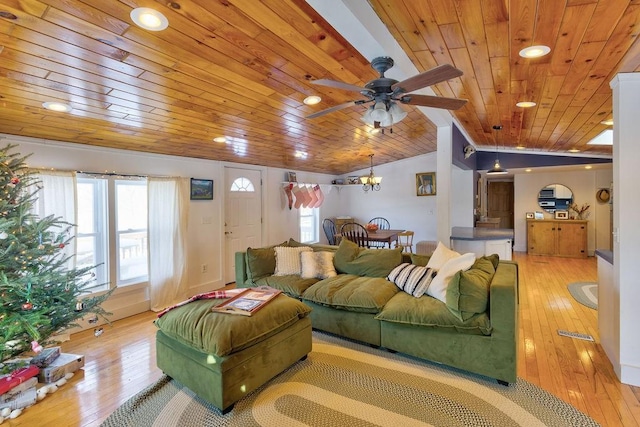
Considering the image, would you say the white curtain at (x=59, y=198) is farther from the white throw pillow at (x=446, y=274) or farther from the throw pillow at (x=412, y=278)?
the white throw pillow at (x=446, y=274)

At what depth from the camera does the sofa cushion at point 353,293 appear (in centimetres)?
287

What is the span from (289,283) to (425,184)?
4670 millimetres

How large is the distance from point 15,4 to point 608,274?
14.0 ft

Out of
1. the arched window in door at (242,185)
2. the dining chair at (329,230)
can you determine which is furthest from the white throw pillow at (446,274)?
the dining chair at (329,230)

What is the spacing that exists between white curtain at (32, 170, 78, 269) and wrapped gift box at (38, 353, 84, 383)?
0.91 metres

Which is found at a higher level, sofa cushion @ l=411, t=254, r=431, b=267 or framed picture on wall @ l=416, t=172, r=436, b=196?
framed picture on wall @ l=416, t=172, r=436, b=196

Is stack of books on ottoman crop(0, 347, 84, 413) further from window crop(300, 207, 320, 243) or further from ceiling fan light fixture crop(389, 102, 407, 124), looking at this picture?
window crop(300, 207, 320, 243)

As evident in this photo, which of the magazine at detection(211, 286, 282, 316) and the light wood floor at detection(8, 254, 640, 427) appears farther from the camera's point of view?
the magazine at detection(211, 286, 282, 316)

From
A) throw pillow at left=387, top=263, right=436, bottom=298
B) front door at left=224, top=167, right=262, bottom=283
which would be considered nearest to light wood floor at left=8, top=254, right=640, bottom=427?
throw pillow at left=387, top=263, right=436, bottom=298

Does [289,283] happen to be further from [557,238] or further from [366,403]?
[557,238]

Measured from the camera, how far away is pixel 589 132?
4109 mm

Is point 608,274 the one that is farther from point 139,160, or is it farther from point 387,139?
point 139,160

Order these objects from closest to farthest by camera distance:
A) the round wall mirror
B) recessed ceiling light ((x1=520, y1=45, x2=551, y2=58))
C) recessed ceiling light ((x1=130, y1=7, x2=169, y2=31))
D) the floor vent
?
recessed ceiling light ((x1=130, y1=7, x2=169, y2=31)) → recessed ceiling light ((x1=520, y1=45, x2=551, y2=58)) → the floor vent → the round wall mirror

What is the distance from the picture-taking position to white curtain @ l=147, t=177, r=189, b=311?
414 cm
